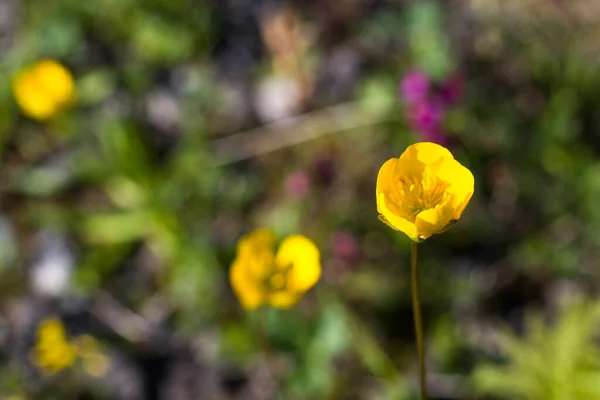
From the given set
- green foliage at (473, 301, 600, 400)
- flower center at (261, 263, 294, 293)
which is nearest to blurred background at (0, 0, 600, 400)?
green foliage at (473, 301, 600, 400)

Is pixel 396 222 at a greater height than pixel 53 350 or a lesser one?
greater

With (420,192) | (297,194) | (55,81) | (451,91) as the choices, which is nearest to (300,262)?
(420,192)

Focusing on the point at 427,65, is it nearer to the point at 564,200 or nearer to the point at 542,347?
the point at 564,200

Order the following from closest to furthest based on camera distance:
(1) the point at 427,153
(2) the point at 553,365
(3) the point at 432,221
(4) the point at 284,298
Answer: (3) the point at 432,221
(1) the point at 427,153
(4) the point at 284,298
(2) the point at 553,365

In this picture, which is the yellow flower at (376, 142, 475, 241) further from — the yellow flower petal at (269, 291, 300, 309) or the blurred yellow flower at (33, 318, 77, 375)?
the blurred yellow flower at (33, 318, 77, 375)

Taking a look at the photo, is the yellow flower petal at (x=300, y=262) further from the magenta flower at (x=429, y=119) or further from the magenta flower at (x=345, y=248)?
the magenta flower at (x=429, y=119)

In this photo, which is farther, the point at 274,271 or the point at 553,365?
the point at 553,365

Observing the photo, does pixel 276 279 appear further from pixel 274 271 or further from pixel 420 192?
pixel 420 192
